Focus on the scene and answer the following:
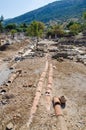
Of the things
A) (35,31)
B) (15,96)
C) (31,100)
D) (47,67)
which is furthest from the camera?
(35,31)

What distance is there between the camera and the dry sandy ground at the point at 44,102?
14672 mm

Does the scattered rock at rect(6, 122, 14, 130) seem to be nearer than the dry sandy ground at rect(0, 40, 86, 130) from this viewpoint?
Yes

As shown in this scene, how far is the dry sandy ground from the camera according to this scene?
14672 millimetres

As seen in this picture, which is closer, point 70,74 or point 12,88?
point 12,88

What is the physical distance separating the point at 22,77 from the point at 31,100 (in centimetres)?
879

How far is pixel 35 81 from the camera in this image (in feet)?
79.4

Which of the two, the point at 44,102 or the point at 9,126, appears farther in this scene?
the point at 44,102

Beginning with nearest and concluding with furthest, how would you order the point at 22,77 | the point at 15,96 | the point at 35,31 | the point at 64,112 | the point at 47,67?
the point at 64,112
the point at 15,96
the point at 22,77
the point at 47,67
the point at 35,31

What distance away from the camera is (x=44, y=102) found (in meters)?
17.9

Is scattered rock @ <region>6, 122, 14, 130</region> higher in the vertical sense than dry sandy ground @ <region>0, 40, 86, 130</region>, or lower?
higher

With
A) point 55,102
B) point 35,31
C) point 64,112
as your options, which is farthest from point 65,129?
point 35,31

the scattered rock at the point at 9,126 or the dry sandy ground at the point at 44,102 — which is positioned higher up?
the scattered rock at the point at 9,126

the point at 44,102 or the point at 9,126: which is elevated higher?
the point at 9,126

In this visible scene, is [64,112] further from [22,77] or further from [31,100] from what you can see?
[22,77]
